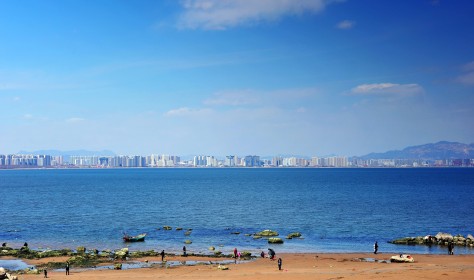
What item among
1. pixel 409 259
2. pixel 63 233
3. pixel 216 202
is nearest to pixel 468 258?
pixel 409 259

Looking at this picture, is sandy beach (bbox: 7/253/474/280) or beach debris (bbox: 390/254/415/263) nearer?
sandy beach (bbox: 7/253/474/280)

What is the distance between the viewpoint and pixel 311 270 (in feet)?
170

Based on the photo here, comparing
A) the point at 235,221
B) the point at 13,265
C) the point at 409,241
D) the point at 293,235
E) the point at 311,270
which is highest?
the point at 311,270

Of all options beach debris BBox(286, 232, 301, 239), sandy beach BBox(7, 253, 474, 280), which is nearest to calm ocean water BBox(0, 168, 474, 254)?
beach debris BBox(286, 232, 301, 239)

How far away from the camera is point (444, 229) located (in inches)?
3499

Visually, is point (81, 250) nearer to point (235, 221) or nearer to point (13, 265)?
point (13, 265)

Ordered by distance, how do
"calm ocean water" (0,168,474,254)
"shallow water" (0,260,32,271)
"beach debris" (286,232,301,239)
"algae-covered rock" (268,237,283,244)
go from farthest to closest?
"beach debris" (286,232,301,239) < "calm ocean water" (0,168,474,254) < "algae-covered rock" (268,237,283,244) < "shallow water" (0,260,32,271)

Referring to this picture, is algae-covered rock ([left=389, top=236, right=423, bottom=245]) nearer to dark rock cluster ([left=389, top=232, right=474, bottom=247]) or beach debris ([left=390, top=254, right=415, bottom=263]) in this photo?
dark rock cluster ([left=389, top=232, right=474, bottom=247])

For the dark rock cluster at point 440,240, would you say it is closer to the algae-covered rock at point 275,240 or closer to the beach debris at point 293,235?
the beach debris at point 293,235

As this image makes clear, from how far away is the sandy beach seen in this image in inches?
1859

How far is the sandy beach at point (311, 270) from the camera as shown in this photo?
4722cm

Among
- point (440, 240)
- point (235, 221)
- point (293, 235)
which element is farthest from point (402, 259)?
point (235, 221)

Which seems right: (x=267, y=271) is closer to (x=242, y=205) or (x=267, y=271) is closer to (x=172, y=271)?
(x=172, y=271)

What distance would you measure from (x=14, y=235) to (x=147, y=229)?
2316 centimetres
